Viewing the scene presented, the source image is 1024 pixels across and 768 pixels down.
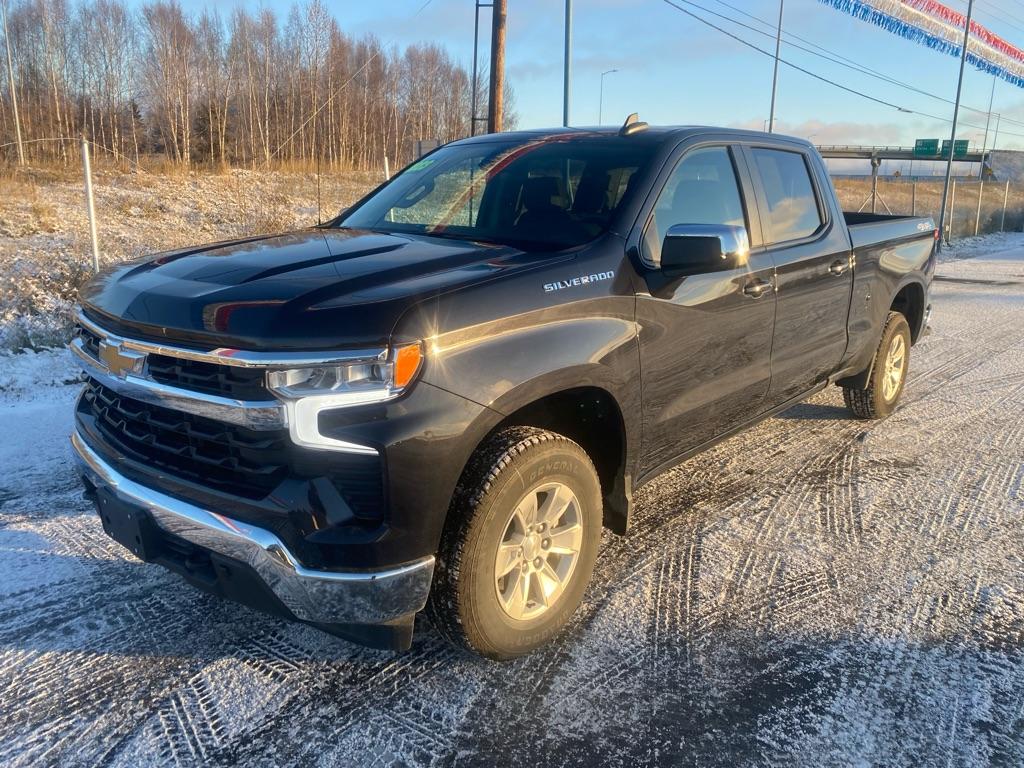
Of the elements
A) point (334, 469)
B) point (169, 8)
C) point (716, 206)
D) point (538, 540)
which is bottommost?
point (538, 540)

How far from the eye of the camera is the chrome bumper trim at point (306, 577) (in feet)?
7.18

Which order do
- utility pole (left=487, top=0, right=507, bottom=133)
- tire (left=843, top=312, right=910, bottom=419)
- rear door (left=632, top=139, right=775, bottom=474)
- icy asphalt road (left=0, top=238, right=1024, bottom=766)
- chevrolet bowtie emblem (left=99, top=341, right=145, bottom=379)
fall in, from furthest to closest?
1. utility pole (left=487, top=0, right=507, bottom=133)
2. tire (left=843, top=312, right=910, bottom=419)
3. rear door (left=632, top=139, right=775, bottom=474)
4. chevrolet bowtie emblem (left=99, top=341, right=145, bottom=379)
5. icy asphalt road (left=0, top=238, right=1024, bottom=766)

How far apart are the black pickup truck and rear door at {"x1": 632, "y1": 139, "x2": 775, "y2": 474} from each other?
15 mm

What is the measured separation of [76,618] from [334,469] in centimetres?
156

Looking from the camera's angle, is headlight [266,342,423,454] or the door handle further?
the door handle

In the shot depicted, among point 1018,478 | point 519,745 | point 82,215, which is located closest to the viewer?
point 519,745

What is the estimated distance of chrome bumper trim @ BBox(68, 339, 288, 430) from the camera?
2164mm

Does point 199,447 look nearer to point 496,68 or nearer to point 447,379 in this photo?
point 447,379

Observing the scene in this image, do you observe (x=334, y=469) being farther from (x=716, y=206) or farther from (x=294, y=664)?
(x=716, y=206)

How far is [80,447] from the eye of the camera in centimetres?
286

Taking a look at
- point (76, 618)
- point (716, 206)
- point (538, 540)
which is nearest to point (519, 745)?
point (538, 540)

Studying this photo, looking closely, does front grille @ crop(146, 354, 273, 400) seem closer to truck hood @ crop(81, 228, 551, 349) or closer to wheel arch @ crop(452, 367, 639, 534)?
truck hood @ crop(81, 228, 551, 349)

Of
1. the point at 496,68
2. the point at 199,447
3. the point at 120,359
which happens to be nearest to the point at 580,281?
the point at 199,447

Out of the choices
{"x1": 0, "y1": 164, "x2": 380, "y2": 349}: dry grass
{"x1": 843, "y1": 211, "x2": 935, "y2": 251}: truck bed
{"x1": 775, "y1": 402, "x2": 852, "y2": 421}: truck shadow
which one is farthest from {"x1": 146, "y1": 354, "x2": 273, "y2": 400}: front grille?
{"x1": 0, "y1": 164, "x2": 380, "y2": 349}: dry grass
